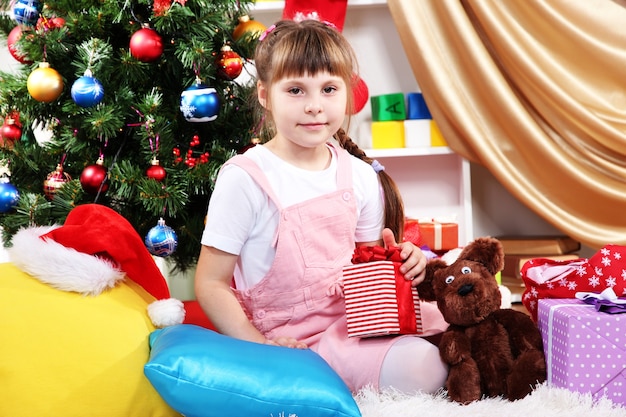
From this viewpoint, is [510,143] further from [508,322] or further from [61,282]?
[61,282]

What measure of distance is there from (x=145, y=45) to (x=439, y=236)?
87cm

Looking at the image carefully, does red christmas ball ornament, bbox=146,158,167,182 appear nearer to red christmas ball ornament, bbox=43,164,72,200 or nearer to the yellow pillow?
red christmas ball ornament, bbox=43,164,72,200

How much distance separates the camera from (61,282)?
1096 millimetres

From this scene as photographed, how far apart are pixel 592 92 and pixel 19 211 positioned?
1453mm

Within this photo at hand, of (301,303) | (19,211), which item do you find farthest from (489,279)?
(19,211)

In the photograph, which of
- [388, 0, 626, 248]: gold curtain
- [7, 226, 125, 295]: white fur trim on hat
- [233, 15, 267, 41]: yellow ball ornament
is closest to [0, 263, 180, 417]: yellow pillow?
[7, 226, 125, 295]: white fur trim on hat

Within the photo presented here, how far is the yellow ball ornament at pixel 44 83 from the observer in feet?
4.76

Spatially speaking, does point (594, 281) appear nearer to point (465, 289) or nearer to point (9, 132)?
point (465, 289)

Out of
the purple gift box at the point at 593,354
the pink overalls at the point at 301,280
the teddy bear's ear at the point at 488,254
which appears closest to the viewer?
the purple gift box at the point at 593,354

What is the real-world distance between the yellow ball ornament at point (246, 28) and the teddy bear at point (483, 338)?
0.73 meters

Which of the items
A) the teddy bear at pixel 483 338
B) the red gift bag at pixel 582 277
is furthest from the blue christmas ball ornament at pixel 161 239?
the red gift bag at pixel 582 277

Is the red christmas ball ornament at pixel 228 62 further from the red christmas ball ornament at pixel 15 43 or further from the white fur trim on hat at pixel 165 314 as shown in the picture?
the white fur trim on hat at pixel 165 314

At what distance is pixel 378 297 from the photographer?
115 centimetres

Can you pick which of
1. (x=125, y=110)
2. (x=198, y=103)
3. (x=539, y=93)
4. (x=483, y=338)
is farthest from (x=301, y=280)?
(x=539, y=93)
